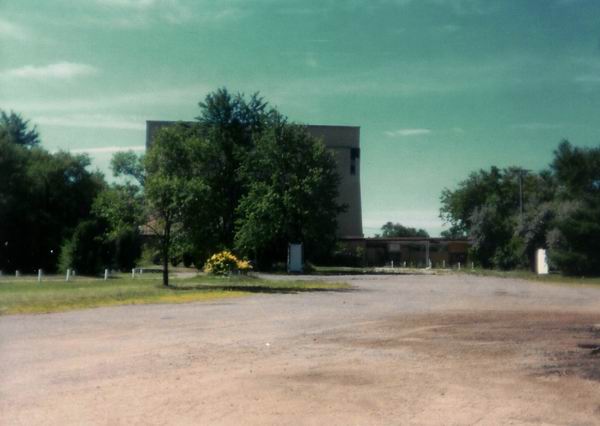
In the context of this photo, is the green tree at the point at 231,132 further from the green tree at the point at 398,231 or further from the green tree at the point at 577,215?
the green tree at the point at 398,231

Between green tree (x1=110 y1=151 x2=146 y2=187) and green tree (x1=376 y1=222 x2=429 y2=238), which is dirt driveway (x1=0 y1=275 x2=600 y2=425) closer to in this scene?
green tree (x1=110 y1=151 x2=146 y2=187)

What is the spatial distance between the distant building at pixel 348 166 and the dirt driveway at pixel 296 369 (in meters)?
68.3

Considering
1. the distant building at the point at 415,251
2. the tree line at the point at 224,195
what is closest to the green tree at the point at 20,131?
the tree line at the point at 224,195

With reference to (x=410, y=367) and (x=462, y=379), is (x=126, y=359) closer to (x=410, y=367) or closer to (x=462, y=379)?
(x=410, y=367)

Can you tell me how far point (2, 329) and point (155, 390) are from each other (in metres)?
8.37

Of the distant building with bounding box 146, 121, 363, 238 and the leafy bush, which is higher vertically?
the distant building with bounding box 146, 121, 363, 238

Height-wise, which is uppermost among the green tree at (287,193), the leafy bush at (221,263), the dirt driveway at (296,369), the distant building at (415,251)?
the green tree at (287,193)

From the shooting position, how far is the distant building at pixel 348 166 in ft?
293

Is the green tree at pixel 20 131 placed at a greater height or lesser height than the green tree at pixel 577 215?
greater

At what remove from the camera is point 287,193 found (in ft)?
197

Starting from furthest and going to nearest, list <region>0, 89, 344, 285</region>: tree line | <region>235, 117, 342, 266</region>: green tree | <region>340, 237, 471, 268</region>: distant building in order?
<region>340, 237, 471, 268</region>: distant building, <region>235, 117, 342, 266</region>: green tree, <region>0, 89, 344, 285</region>: tree line

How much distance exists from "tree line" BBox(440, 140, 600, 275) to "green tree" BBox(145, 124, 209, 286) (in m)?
27.6

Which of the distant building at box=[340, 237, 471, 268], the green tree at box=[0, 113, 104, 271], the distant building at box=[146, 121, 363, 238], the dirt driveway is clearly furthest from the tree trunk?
the distant building at box=[146, 121, 363, 238]

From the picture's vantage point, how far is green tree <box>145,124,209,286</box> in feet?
114
